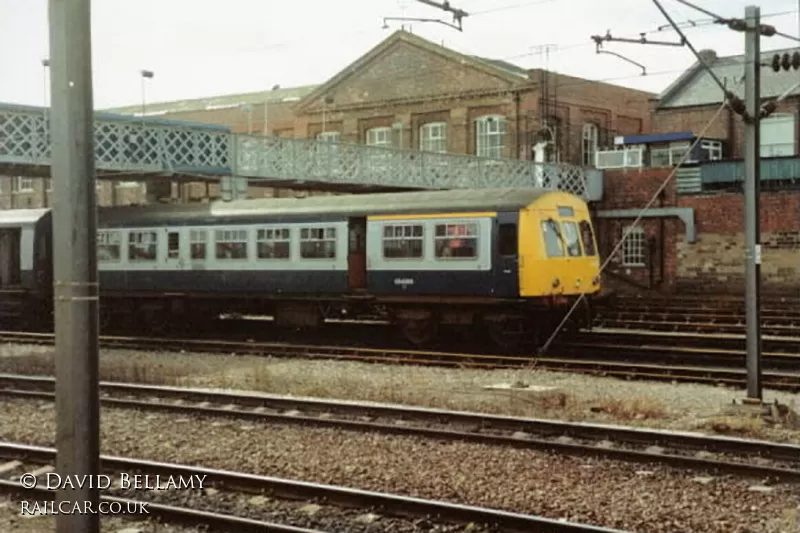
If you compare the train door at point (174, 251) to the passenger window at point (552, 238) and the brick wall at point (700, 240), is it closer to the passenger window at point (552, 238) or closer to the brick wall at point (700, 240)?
the passenger window at point (552, 238)

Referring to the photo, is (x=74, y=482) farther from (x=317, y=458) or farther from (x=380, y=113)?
(x=380, y=113)

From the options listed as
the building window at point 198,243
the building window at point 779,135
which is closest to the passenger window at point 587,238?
the building window at point 198,243

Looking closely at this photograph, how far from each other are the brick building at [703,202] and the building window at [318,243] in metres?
16.0

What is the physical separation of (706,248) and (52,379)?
912 inches

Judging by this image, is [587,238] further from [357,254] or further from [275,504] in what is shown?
[275,504]

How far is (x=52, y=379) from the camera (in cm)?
1452

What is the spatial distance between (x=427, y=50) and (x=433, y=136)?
12.0 feet

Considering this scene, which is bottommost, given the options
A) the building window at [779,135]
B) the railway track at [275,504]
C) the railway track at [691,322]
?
the railway track at [275,504]

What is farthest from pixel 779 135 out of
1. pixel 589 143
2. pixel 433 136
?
pixel 433 136

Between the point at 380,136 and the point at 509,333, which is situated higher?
the point at 380,136

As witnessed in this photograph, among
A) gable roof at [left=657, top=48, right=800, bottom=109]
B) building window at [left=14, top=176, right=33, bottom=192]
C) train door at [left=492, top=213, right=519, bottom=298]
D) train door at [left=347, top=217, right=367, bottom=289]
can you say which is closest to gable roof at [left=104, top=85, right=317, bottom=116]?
building window at [left=14, top=176, right=33, bottom=192]

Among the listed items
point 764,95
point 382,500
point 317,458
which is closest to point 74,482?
Answer: point 382,500

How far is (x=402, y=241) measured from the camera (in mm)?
18562

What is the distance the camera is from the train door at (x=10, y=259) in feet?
76.1
